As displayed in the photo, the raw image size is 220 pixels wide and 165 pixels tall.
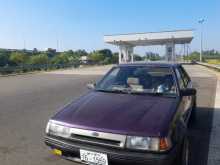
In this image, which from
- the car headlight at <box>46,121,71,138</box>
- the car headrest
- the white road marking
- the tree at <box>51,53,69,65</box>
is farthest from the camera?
the tree at <box>51,53,69,65</box>

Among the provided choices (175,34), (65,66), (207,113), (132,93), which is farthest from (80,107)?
(175,34)

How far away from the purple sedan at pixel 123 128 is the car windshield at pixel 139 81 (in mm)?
34

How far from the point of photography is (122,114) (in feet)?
10.4

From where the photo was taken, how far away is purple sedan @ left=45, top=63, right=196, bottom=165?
2730 millimetres

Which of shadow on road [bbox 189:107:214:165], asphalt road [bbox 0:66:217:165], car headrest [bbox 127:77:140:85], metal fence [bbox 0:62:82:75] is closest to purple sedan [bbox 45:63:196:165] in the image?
car headrest [bbox 127:77:140:85]

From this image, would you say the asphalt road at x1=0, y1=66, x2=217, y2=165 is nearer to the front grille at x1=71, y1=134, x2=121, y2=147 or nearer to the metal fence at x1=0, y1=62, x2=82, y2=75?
the front grille at x1=71, y1=134, x2=121, y2=147

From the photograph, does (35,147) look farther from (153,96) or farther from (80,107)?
(153,96)

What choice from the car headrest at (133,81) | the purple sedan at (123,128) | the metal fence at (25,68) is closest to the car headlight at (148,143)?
the purple sedan at (123,128)

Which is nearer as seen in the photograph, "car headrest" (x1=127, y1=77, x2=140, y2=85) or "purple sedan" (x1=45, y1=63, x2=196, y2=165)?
"purple sedan" (x1=45, y1=63, x2=196, y2=165)

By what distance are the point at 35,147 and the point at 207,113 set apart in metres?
4.92

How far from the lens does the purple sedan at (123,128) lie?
2.73 meters

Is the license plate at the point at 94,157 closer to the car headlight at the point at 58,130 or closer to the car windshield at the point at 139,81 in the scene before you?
the car headlight at the point at 58,130

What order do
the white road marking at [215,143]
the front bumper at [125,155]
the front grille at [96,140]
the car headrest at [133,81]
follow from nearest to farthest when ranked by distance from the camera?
the front bumper at [125,155] < the front grille at [96,140] < the white road marking at [215,143] < the car headrest at [133,81]

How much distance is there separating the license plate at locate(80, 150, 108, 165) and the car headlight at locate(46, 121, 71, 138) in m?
0.31
